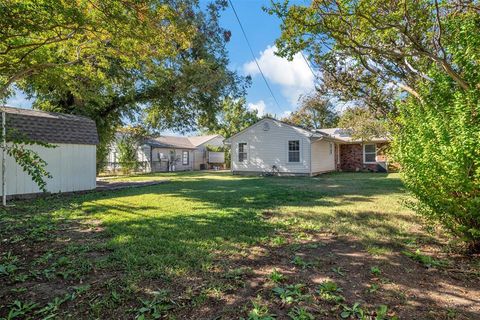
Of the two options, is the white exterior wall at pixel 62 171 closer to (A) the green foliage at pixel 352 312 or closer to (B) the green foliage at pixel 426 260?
(A) the green foliage at pixel 352 312

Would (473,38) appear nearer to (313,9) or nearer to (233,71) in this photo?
(313,9)

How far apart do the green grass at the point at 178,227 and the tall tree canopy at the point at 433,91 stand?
1051mm

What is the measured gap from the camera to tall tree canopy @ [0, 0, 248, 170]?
16.3 ft

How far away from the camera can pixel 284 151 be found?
17.3m

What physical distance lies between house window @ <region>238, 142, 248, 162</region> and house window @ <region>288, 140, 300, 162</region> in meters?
3.08

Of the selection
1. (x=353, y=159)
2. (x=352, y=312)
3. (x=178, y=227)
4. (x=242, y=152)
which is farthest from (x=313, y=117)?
(x=352, y=312)

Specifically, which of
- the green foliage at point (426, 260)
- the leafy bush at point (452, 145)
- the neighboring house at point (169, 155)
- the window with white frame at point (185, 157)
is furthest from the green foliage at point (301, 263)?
the window with white frame at point (185, 157)

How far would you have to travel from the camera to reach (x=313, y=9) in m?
4.98

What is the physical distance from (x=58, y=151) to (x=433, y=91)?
10443 mm

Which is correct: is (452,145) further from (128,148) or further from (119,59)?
(128,148)

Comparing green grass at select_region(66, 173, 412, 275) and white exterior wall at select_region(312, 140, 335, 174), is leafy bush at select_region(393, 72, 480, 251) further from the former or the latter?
white exterior wall at select_region(312, 140, 335, 174)

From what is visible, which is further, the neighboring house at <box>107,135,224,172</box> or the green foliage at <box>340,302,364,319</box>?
the neighboring house at <box>107,135,224,172</box>

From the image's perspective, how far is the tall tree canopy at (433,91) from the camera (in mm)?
3511

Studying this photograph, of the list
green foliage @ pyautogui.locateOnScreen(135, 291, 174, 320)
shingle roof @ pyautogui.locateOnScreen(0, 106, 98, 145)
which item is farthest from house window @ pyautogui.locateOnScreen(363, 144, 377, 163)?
green foliage @ pyautogui.locateOnScreen(135, 291, 174, 320)
